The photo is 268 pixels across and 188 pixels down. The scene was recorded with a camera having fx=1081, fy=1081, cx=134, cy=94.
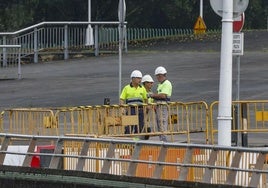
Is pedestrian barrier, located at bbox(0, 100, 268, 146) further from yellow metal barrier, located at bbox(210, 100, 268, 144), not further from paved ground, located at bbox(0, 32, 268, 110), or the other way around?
paved ground, located at bbox(0, 32, 268, 110)

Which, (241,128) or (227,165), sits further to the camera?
(241,128)

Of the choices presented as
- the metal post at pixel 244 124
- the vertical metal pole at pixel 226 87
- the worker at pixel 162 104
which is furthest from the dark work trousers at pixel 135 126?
the vertical metal pole at pixel 226 87

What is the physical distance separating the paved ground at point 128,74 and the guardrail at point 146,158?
533 inches

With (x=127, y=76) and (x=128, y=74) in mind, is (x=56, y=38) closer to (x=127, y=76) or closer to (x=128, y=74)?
(x=128, y=74)

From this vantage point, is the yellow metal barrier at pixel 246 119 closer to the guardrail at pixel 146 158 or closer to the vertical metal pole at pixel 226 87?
the guardrail at pixel 146 158

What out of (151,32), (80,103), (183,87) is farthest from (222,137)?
(151,32)

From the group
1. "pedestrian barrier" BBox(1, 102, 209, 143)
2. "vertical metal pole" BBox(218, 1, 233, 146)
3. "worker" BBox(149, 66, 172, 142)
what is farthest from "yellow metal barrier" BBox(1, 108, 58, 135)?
"vertical metal pole" BBox(218, 1, 233, 146)

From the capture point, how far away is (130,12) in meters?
68.6

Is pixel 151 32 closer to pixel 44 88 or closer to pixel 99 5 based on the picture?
pixel 99 5

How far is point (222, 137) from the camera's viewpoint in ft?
50.3

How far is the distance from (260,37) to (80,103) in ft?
67.8

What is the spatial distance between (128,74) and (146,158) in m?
21.9

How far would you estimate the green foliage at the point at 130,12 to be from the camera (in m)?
65.5

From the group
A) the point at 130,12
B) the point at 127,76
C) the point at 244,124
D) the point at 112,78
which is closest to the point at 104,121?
the point at 244,124
